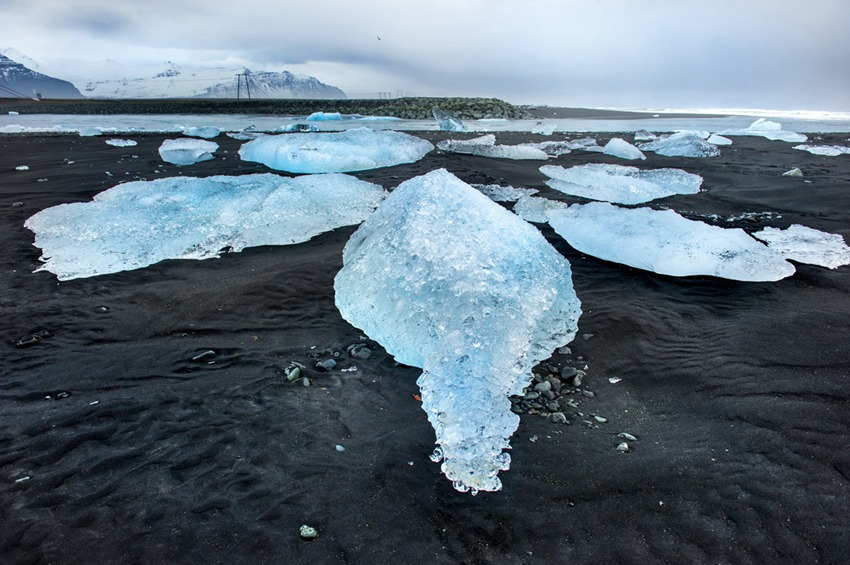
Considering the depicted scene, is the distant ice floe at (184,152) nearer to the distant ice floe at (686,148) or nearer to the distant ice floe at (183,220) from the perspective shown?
the distant ice floe at (183,220)

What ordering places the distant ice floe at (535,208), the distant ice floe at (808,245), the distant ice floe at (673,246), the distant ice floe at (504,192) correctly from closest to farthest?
the distant ice floe at (673,246) < the distant ice floe at (808,245) < the distant ice floe at (535,208) < the distant ice floe at (504,192)

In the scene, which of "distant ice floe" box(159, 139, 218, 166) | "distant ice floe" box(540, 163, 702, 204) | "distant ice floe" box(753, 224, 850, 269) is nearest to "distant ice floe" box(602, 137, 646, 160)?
"distant ice floe" box(540, 163, 702, 204)

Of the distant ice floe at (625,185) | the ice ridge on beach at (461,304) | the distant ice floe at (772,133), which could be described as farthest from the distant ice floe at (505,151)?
the distant ice floe at (772,133)

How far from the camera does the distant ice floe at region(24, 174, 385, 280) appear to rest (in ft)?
16.8

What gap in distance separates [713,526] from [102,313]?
16.1 ft

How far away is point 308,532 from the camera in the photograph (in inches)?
77.4

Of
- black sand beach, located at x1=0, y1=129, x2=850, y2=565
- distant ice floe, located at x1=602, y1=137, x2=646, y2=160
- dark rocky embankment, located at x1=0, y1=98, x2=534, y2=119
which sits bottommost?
black sand beach, located at x1=0, y1=129, x2=850, y2=565

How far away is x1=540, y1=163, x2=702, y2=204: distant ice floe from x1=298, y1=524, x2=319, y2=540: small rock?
7.27 meters

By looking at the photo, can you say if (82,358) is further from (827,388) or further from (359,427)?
(827,388)

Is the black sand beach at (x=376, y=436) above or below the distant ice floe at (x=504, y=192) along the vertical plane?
below

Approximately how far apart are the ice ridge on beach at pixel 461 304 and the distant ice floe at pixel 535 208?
199 centimetres

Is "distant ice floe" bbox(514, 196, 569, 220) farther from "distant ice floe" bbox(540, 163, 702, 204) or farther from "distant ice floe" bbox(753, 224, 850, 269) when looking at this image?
"distant ice floe" bbox(753, 224, 850, 269)

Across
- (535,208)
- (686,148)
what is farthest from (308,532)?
(686,148)

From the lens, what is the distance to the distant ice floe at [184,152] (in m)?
10.7
